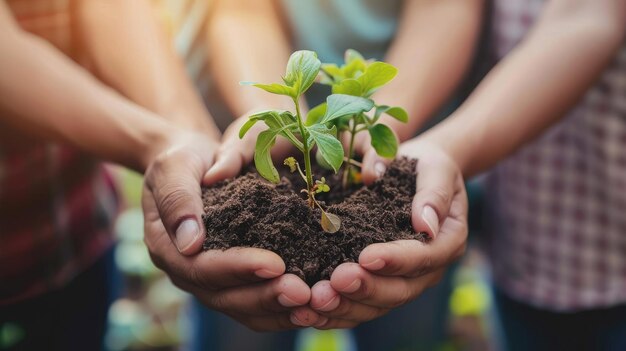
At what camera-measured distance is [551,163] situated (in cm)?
109

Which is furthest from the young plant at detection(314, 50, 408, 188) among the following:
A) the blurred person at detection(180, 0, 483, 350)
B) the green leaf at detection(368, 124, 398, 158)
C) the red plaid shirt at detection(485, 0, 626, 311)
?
the red plaid shirt at detection(485, 0, 626, 311)

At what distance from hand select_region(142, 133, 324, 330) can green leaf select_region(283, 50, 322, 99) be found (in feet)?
0.57

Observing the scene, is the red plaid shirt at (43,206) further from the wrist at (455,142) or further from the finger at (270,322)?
the wrist at (455,142)

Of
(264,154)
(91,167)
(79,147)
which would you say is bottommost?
(91,167)

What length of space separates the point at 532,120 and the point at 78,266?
32.1 inches

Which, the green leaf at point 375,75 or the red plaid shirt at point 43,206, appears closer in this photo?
the green leaf at point 375,75

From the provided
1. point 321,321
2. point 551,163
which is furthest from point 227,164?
point 551,163

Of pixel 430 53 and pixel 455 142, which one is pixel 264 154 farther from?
pixel 430 53

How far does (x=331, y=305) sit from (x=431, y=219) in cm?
15

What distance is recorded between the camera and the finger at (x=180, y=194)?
0.68 metres

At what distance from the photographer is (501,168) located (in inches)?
46.0

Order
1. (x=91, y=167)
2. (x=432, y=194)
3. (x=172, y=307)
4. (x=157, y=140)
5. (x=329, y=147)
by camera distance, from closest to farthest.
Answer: (x=329, y=147) → (x=432, y=194) → (x=157, y=140) → (x=91, y=167) → (x=172, y=307)

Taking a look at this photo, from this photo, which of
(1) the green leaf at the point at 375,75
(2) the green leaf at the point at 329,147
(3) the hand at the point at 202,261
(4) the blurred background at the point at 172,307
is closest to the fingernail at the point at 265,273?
(3) the hand at the point at 202,261

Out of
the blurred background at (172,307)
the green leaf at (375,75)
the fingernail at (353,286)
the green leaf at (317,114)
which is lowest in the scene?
the blurred background at (172,307)
